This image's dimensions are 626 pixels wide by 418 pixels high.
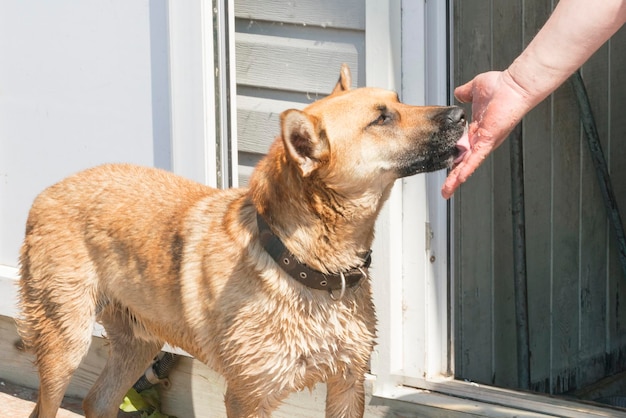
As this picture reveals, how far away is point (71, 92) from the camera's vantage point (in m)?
5.61

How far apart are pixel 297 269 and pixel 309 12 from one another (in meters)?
1.42

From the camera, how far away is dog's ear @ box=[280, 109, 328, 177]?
367 centimetres

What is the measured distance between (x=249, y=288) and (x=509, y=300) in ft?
7.57

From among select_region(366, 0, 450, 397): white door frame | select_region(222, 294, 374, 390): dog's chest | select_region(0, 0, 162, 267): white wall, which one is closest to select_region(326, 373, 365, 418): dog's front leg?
select_region(222, 294, 374, 390): dog's chest

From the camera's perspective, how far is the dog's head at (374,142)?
383 cm

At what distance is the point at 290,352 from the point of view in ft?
13.3

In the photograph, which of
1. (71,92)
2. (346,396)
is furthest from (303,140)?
(71,92)

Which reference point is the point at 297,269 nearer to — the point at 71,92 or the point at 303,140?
the point at 303,140

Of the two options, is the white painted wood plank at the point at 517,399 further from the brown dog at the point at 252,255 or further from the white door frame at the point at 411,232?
the brown dog at the point at 252,255

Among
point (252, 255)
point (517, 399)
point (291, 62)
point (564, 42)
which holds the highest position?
point (564, 42)

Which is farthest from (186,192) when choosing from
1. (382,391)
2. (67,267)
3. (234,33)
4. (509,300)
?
(509,300)

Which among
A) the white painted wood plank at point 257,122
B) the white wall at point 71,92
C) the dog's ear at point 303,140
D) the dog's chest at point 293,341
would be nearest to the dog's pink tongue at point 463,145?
the dog's ear at point 303,140

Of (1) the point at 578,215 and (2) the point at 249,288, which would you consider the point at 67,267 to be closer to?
(2) the point at 249,288

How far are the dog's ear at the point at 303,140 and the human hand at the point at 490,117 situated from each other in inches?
17.6
